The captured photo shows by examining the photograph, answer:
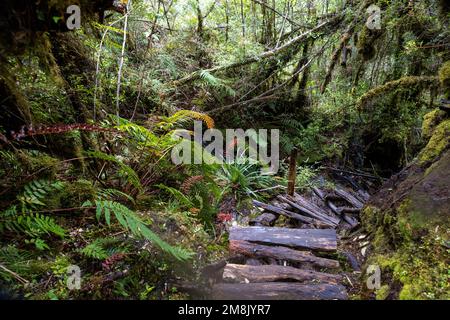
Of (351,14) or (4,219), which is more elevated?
(351,14)

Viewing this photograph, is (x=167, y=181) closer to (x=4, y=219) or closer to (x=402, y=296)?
(x=4, y=219)

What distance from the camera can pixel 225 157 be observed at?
21.2ft

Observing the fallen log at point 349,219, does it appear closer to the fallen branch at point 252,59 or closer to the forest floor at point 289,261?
the forest floor at point 289,261

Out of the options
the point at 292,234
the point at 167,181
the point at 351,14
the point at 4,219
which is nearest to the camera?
the point at 4,219

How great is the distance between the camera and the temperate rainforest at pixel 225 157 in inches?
87.5

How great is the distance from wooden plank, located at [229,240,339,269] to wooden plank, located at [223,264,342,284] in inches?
7.8

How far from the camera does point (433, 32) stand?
15.9 feet

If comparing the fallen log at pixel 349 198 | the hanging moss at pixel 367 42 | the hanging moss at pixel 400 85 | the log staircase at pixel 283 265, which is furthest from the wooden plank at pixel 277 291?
the hanging moss at pixel 367 42

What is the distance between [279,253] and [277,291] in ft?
2.11

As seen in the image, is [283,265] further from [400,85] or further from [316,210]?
[400,85]

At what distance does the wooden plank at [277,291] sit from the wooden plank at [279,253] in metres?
0.39

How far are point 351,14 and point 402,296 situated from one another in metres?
5.28

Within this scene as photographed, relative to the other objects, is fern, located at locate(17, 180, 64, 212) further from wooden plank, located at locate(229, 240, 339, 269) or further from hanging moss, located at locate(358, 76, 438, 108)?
hanging moss, located at locate(358, 76, 438, 108)
